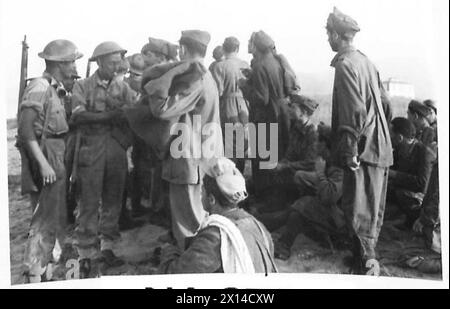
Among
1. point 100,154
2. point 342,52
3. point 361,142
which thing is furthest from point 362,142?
point 100,154

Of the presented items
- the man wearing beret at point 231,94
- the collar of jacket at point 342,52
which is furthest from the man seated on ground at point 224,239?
the collar of jacket at point 342,52

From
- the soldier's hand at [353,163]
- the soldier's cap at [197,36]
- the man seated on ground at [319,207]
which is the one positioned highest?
the soldier's cap at [197,36]

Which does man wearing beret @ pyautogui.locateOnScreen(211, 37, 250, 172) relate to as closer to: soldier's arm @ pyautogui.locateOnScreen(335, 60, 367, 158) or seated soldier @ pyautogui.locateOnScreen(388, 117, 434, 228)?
soldier's arm @ pyautogui.locateOnScreen(335, 60, 367, 158)

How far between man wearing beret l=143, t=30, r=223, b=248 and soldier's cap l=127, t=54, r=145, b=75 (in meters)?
0.20

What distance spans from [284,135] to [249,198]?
89cm

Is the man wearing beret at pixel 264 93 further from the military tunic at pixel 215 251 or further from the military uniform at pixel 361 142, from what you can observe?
the military uniform at pixel 361 142

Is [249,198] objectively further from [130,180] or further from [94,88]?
[94,88]

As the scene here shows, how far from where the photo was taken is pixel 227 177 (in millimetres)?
9617

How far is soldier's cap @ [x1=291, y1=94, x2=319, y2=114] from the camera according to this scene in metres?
9.80

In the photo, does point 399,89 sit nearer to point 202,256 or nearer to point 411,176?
point 411,176

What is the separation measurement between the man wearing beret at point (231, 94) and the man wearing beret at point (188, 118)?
0.30ft

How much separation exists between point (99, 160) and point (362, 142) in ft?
10.6

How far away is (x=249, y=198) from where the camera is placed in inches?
385

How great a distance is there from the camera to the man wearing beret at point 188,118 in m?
9.67
